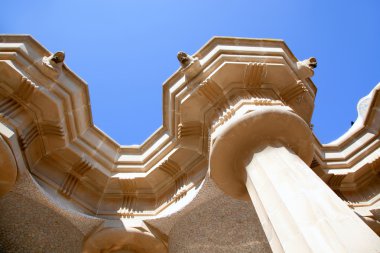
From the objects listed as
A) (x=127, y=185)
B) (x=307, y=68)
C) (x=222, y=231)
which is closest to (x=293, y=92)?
(x=307, y=68)

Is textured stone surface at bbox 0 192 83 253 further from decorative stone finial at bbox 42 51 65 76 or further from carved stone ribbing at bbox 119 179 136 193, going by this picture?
decorative stone finial at bbox 42 51 65 76

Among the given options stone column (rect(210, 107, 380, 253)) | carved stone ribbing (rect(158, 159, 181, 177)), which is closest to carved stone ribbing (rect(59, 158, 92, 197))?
carved stone ribbing (rect(158, 159, 181, 177))

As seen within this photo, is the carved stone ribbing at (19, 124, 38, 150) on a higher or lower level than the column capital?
lower

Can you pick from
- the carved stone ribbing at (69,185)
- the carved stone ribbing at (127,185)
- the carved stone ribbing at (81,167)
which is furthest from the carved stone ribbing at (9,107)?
the carved stone ribbing at (127,185)

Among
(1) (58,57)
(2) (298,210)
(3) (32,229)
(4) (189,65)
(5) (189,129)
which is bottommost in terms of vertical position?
(3) (32,229)

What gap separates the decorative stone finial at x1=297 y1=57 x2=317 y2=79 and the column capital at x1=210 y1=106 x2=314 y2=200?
2127mm

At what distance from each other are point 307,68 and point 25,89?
19.9ft

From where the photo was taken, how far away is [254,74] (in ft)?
21.7

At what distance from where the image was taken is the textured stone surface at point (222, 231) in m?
7.30

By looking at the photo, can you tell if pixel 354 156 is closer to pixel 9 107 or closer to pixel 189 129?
pixel 189 129

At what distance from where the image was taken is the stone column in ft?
10.3

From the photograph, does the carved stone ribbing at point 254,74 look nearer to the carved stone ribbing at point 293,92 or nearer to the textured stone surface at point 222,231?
the carved stone ribbing at point 293,92

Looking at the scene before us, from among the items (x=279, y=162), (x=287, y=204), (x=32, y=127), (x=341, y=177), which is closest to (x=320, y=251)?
(x=287, y=204)

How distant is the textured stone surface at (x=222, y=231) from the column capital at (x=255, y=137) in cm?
216
